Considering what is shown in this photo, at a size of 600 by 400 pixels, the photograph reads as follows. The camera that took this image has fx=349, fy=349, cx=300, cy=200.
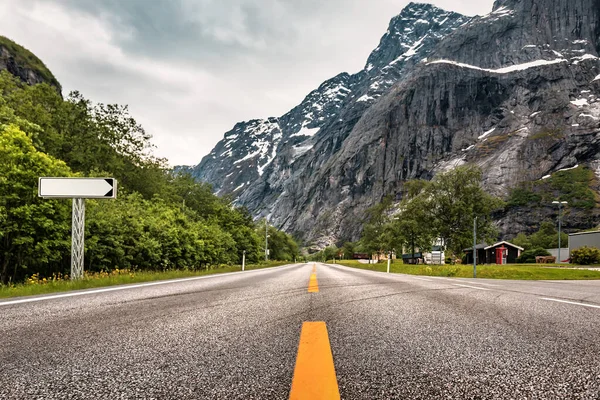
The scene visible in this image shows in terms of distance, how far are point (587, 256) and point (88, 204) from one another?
46354 mm

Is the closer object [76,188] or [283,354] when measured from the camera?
[283,354]

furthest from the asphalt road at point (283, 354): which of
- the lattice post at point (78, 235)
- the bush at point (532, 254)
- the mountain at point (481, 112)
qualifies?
the mountain at point (481, 112)

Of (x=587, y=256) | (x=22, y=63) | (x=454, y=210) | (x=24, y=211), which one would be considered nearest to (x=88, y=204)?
(x=24, y=211)

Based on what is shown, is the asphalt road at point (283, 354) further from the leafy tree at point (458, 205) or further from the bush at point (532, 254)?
the bush at point (532, 254)

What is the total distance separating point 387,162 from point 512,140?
168ft

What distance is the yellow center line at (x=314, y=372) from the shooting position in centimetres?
155

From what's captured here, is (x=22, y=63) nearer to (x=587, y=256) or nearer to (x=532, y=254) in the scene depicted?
(x=587, y=256)

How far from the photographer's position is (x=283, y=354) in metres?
2.29

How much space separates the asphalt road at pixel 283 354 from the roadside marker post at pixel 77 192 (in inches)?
290

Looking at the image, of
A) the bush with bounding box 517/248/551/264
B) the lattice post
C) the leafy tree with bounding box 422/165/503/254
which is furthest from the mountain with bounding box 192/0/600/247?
the lattice post

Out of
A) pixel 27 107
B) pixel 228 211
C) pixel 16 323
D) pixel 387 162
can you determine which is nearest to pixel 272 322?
pixel 16 323

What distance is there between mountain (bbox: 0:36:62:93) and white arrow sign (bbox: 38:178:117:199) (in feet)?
227

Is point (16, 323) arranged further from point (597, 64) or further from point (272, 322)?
point (597, 64)

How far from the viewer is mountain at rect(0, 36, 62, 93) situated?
6333 cm
